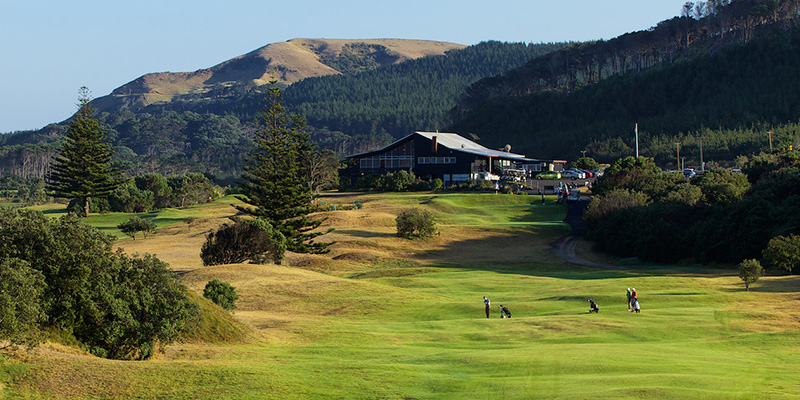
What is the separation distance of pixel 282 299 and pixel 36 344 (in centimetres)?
1634

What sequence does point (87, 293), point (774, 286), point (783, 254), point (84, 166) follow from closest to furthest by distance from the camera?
point (87, 293)
point (774, 286)
point (783, 254)
point (84, 166)

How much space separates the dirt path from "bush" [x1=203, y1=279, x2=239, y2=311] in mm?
27472

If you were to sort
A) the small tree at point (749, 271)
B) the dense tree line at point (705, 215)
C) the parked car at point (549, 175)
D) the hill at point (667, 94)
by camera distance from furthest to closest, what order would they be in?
the hill at point (667, 94)
the parked car at point (549, 175)
the dense tree line at point (705, 215)
the small tree at point (749, 271)

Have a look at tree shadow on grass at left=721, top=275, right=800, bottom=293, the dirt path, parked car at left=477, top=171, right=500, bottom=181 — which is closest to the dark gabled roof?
parked car at left=477, top=171, right=500, bottom=181

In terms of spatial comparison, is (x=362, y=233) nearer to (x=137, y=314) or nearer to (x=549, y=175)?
(x=549, y=175)

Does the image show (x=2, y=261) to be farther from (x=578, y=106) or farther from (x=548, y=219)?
(x=578, y=106)

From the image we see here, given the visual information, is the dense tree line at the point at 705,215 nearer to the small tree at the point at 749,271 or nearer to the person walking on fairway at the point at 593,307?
the small tree at the point at 749,271

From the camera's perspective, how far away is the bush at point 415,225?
5909cm

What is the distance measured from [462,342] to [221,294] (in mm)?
9122

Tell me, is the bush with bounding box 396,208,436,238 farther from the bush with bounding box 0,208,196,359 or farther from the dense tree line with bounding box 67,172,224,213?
the bush with bounding box 0,208,196,359

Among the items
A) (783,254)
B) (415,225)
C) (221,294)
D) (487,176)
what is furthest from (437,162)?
(221,294)

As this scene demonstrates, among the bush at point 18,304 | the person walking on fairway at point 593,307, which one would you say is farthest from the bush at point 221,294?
the person walking on fairway at point 593,307

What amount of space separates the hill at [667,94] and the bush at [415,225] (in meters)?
56.6

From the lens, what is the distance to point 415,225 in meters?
59.1
